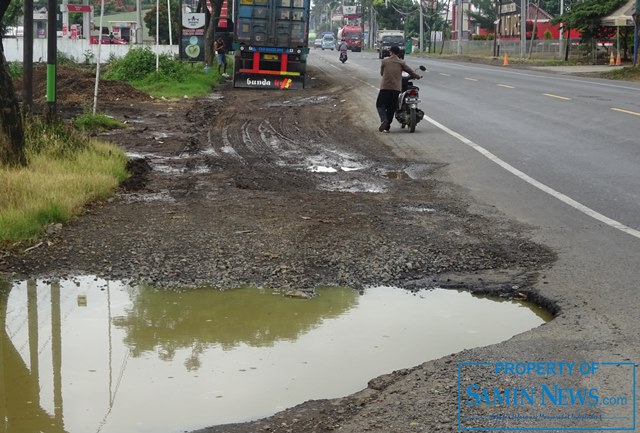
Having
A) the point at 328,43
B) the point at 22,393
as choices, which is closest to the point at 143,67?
the point at 22,393

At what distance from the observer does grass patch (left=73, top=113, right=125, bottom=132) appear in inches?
729

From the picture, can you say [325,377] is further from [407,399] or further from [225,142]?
[225,142]

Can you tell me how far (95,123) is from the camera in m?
18.9

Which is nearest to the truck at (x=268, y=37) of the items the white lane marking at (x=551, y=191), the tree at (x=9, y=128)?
the white lane marking at (x=551, y=191)

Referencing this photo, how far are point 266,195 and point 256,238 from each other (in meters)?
2.49

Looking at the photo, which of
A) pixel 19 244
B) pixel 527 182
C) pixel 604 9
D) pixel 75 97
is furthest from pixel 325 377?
pixel 604 9

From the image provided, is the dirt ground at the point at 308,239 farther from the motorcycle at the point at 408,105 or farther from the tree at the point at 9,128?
the motorcycle at the point at 408,105

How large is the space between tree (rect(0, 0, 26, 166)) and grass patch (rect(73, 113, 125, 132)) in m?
6.20

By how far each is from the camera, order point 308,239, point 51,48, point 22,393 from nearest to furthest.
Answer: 1. point 22,393
2. point 308,239
3. point 51,48

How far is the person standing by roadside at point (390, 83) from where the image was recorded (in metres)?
18.4

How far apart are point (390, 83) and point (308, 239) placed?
32.6ft

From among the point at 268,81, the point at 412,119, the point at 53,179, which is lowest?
the point at 53,179

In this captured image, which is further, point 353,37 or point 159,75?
point 353,37

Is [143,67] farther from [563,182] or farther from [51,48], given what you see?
[563,182]
